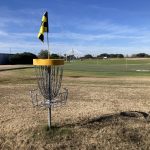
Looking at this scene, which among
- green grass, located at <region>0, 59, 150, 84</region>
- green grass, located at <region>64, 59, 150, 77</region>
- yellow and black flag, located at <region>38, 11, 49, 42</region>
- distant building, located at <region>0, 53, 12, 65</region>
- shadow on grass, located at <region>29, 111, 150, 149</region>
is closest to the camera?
shadow on grass, located at <region>29, 111, 150, 149</region>

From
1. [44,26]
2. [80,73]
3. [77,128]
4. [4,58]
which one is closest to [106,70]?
[80,73]

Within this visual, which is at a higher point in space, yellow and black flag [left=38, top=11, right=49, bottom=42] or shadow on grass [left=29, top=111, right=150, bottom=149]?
yellow and black flag [left=38, top=11, right=49, bottom=42]

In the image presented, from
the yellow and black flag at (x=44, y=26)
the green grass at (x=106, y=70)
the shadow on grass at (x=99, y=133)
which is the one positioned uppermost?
Answer: the yellow and black flag at (x=44, y=26)

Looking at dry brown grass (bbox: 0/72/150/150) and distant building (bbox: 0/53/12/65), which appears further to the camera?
distant building (bbox: 0/53/12/65)

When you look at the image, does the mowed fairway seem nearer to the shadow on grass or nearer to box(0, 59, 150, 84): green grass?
the shadow on grass

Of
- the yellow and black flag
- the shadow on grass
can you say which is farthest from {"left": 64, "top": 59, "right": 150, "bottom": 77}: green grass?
the yellow and black flag

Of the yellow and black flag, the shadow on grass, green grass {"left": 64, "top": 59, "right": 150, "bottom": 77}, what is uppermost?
the yellow and black flag

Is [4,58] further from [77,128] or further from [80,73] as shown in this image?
[77,128]

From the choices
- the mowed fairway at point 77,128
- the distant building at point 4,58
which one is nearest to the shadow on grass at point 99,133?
the mowed fairway at point 77,128

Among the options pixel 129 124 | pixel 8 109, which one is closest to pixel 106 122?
pixel 129 124

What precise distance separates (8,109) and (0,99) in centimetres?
222

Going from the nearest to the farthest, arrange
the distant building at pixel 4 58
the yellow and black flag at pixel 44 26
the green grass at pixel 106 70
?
the yellow and black flag at pixel 44 26 → the green grass at pixel 106 70 → the distant building at pixel 4 58

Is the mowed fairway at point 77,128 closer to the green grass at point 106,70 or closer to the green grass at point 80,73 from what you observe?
the green grass at point 80,73

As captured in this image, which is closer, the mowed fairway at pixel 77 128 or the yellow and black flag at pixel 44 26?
the mowed fairway at pixel 77 128
